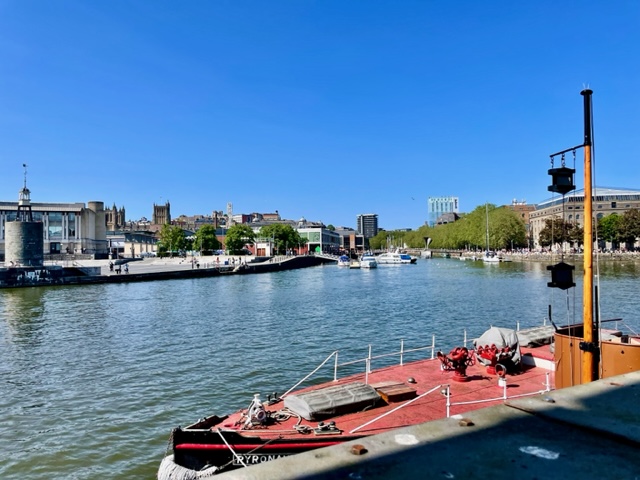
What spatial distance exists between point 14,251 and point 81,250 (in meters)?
82.4

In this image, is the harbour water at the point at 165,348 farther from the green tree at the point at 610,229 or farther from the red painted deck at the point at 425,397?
the green tree at the point at 610,229

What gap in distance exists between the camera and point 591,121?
37.4 feet

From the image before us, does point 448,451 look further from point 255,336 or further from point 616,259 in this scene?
point 616,259

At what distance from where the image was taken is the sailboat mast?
10.6 metres

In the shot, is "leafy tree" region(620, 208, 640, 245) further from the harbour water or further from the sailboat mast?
the sailboat mast

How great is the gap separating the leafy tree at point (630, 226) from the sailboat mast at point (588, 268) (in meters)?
161

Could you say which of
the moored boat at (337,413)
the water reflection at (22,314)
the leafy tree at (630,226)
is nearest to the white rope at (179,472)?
the moored boat at (337,413)

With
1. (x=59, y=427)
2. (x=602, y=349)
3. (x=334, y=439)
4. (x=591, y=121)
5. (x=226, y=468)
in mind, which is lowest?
(x=59, y=427)

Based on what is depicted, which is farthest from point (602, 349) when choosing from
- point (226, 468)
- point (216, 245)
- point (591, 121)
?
point (216, 245)

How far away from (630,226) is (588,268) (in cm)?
16356

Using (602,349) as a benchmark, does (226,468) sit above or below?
below

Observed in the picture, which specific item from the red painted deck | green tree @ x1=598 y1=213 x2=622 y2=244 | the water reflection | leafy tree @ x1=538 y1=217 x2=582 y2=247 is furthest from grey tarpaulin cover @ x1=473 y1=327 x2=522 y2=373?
green tree @ x1=598 y1=213 x2=622 y2=244

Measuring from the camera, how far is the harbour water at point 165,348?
672 inches

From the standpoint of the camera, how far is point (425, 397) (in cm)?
1440
